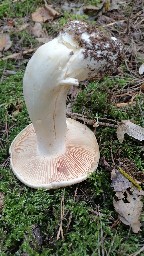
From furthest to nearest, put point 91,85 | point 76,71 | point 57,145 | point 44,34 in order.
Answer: point 44,34
point 91,85
point 57,145
point 76,71

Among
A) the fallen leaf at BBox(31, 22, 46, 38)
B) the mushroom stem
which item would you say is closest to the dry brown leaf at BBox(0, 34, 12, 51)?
the fallen leaf at BBox(31, 22, 46, 38)

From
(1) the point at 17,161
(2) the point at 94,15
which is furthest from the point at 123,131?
(2) the point at 94,15

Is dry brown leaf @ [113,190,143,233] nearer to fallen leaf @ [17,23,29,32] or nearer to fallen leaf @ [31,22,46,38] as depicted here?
fallen leaf @ [31,22,46,38]

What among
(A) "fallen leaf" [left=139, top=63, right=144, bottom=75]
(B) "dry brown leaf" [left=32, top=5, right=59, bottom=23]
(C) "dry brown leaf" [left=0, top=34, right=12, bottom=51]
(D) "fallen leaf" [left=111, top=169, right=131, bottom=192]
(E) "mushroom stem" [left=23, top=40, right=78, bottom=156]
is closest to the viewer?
(E) "mushroom stem" [left=23, top=40, right=78, bottom=156]

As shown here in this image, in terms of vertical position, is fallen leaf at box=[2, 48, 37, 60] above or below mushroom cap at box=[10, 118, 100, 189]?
above

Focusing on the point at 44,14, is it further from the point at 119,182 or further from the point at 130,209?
the point at 130,209

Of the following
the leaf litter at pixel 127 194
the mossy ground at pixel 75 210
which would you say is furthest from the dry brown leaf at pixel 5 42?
the leaf litter at pixel 127 194

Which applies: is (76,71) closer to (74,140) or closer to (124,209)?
(74,140)

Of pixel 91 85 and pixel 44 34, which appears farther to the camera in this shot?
pixel 44 34
